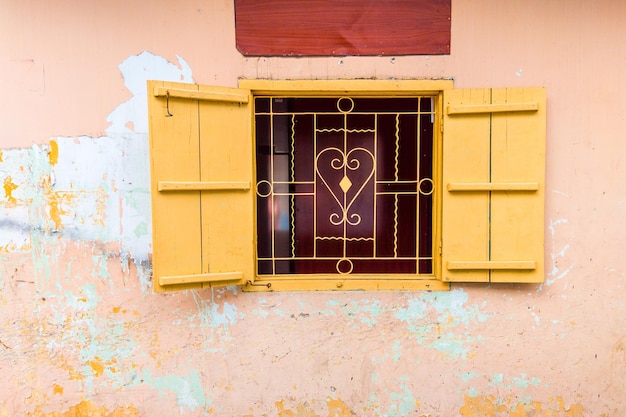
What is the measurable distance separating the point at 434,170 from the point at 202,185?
4.43 ft

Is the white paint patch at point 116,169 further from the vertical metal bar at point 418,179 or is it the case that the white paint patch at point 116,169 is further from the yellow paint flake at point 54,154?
the vertical metal bar at point 418,179

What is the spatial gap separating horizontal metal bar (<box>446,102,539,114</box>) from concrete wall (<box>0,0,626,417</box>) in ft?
0.68

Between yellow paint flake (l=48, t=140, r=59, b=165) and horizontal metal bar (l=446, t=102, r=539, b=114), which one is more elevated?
horizontal metal bar (l=446, t=102, r=539, b=114)

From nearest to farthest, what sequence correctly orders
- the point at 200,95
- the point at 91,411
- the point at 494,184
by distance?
the point at 200,95 < the point at 494,184 < the point at 91,411

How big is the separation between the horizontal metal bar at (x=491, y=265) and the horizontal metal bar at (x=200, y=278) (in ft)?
4.07

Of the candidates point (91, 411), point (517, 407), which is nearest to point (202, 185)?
point (91, 411)

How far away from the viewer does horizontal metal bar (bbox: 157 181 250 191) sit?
2168mm

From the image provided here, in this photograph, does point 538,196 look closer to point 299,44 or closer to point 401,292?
point 401,292

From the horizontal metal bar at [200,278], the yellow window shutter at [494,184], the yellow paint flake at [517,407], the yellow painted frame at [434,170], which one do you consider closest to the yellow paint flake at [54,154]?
the horizontal metal bar at [200,278]

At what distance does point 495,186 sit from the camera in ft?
7.63

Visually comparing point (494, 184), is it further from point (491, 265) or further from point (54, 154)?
point (54, 154)

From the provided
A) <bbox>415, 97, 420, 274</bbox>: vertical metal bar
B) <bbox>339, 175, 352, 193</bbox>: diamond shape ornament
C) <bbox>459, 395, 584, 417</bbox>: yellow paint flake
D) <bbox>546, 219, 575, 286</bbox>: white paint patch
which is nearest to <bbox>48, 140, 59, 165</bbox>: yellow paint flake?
<bbox>339, 175, 352, 193</bbox>: diamond shape ornament

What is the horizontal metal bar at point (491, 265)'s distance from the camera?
235 cm

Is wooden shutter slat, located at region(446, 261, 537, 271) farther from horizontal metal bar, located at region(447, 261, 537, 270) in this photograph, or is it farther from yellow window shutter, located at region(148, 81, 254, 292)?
yellow window shutter, located at region(148, 81, 254, 292)
